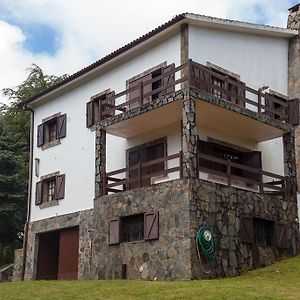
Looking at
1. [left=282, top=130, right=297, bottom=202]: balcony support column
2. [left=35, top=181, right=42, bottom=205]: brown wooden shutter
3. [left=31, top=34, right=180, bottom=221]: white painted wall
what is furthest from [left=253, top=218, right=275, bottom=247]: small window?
[left=35, top=181, right=42, bottom=205]: brown wooden shutter

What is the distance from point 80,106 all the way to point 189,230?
1045 cm

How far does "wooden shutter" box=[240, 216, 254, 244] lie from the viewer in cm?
1886

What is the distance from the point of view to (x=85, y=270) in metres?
22.8

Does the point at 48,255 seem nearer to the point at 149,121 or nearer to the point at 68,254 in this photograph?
the point at 68,254

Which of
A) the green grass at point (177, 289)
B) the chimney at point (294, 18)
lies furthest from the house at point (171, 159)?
the green grass at point (177, 289)

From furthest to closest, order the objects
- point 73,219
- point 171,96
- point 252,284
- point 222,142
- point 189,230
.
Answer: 1. point 73,219
2. point 222,142
3. point 171,96
4. point 189,230
5. point 252,284

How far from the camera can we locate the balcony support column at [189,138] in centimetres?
1797

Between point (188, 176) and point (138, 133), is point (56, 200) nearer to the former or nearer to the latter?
point (138, 133)

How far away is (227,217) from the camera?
18562mm

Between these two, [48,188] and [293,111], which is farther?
[48,188]

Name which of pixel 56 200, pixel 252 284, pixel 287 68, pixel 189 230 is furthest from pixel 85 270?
pixel 287 68

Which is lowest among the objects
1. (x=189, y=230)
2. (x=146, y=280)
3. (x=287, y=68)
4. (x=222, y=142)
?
(x=146, y=280)

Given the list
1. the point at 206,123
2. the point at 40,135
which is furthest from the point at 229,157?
the point at 40,135

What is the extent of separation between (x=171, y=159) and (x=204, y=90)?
293cm
